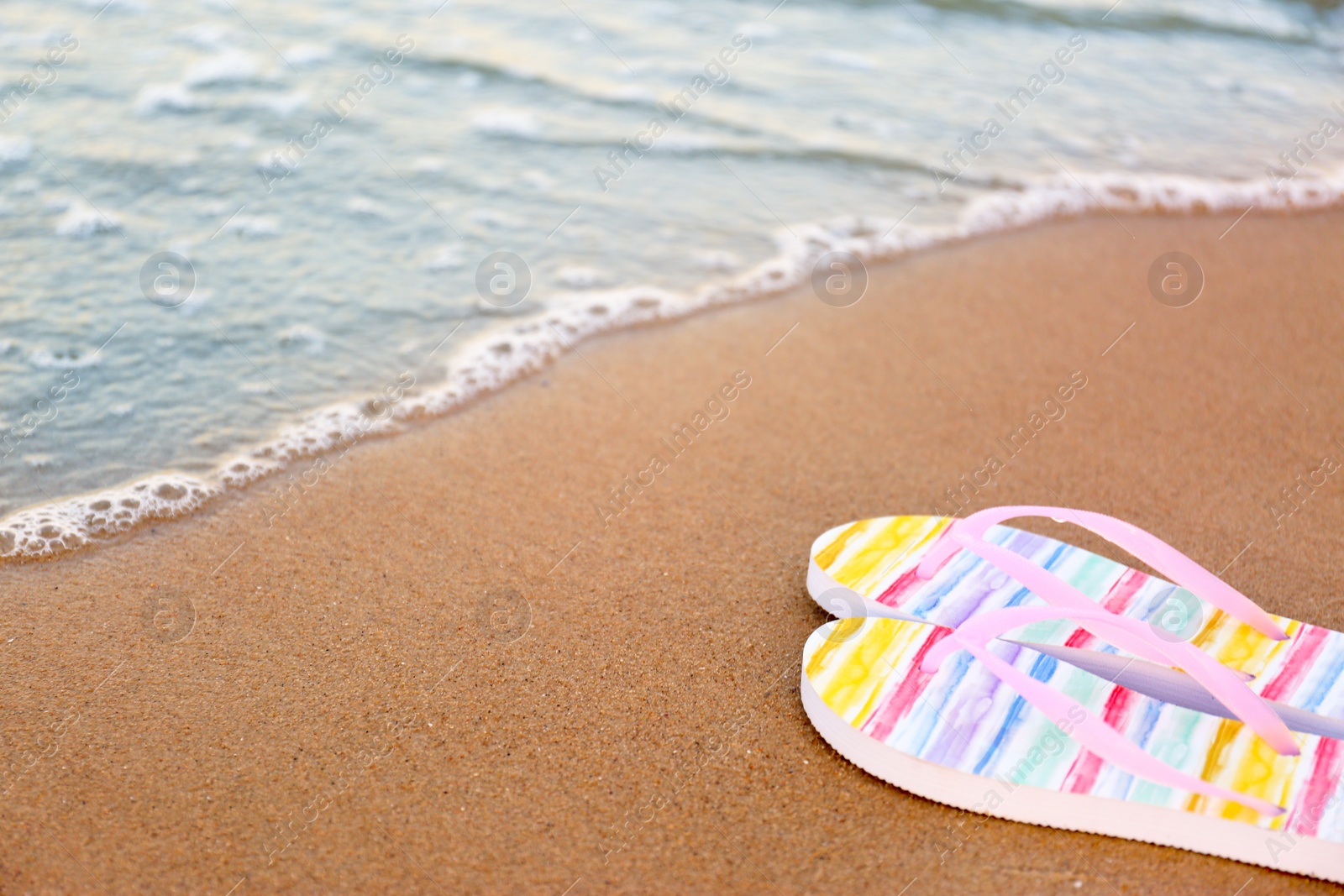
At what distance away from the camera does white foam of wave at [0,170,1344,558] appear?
2352mm

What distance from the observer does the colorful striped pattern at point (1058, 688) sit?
162 centimetres

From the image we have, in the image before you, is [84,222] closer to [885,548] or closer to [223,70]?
[223,70]

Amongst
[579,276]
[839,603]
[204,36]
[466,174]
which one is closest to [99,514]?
[579,276]

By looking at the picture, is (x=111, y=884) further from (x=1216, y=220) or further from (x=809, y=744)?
(x=1216, y=220)

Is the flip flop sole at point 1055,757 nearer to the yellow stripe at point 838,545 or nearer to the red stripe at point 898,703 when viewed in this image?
the red stripe at point 898,703

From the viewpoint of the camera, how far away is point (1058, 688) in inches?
71.1

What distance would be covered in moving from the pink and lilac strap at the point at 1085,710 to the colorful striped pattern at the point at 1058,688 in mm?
22

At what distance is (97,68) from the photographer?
413cm

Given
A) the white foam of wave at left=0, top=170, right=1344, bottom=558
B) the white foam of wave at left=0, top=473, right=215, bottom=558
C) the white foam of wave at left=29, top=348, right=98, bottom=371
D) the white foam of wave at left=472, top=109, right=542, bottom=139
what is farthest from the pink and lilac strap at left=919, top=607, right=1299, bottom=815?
the white foam of wave at left=472, top=109, right=542, bottom=139

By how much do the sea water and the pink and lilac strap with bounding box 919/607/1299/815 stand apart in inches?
61.4

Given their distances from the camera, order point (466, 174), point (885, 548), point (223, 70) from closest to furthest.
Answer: point (885, 548) → point (466, 174) → point (223, 70)

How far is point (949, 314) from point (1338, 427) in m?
A: 1.09

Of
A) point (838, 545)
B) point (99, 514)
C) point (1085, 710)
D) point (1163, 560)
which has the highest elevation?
point (1163, 560)

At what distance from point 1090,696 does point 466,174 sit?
2898mm
